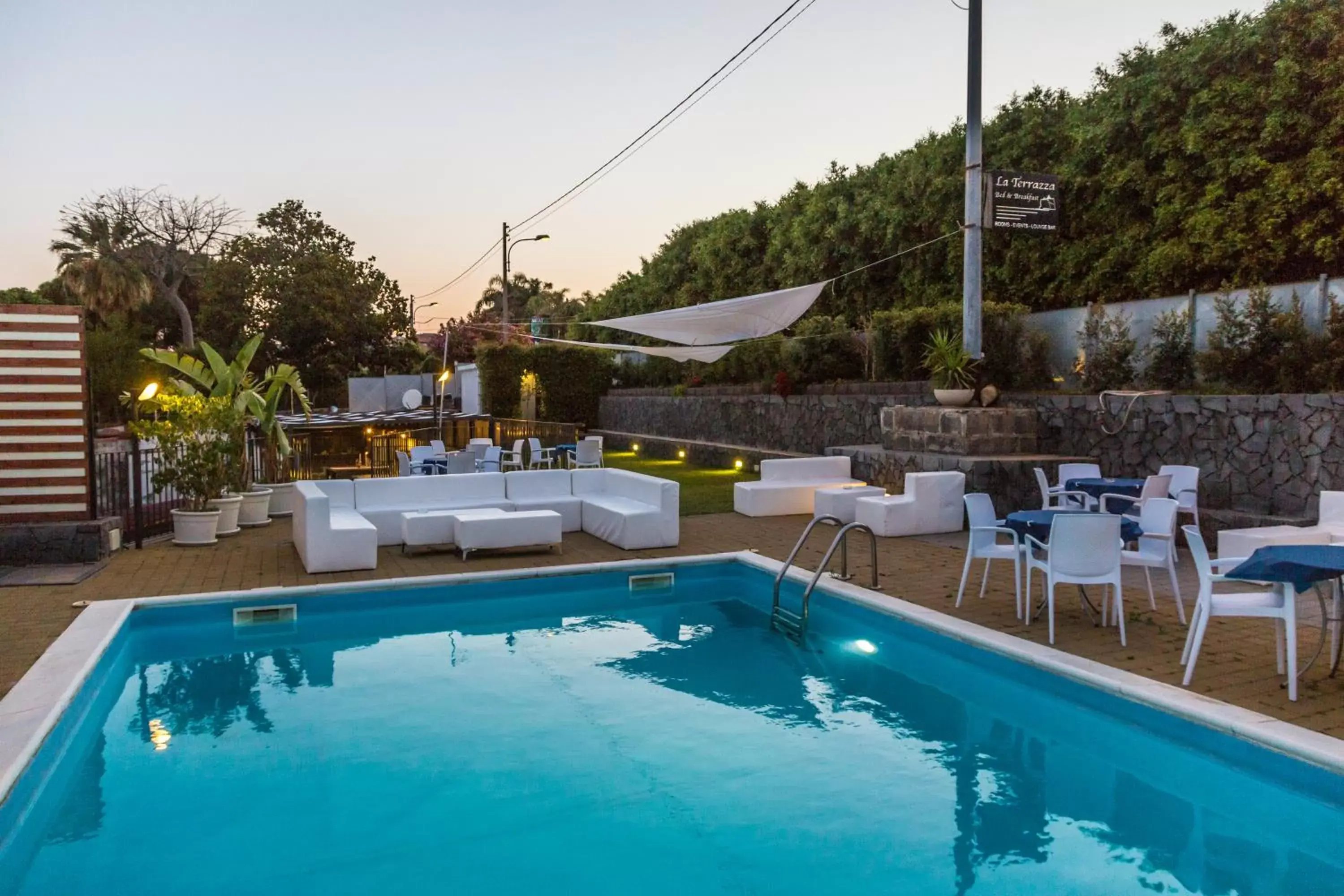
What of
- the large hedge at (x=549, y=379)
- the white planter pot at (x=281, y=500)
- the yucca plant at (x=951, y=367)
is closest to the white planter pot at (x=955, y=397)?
the yucca plant at (x=951, y=367)

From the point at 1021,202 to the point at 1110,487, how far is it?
4722mm

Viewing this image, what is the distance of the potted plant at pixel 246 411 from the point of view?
11.4m

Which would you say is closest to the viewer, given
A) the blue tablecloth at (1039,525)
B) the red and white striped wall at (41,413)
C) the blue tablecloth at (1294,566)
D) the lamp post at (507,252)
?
the blue tablecloth at (1294,566)

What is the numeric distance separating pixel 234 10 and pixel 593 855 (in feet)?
54.6

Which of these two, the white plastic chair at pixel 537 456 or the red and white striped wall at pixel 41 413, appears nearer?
the red and white striped wall at pixel 41 413

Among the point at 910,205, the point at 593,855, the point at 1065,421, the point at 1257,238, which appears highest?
the point at 910,205

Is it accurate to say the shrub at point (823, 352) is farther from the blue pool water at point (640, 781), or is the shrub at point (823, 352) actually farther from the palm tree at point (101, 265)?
the palm tree at point (101, 265)

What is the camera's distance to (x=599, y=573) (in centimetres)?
891

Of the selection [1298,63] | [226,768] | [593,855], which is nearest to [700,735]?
[593,855]

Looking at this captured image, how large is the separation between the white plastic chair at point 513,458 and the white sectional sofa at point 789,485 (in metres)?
4.35

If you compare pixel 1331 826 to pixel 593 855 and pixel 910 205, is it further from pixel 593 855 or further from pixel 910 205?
pixel 910 205

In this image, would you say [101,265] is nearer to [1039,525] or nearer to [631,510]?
[631,510]

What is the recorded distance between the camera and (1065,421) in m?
12.2

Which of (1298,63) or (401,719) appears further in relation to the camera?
(1298,63)
